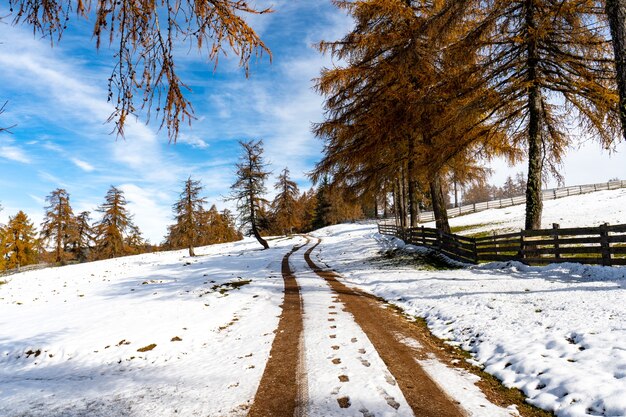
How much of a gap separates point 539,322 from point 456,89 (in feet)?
28.6

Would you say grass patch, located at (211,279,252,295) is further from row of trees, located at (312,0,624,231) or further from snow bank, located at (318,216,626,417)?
row of trees, located at (312,0,624,231)

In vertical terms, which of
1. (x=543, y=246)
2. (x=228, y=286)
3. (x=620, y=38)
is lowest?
(x=228, y=286)

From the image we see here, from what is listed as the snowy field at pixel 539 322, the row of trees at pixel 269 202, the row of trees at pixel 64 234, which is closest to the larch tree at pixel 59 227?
the row of trees at pixel 64 234

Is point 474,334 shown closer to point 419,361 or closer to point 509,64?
point 419,361

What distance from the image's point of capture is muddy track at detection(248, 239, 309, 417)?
3.34 metres

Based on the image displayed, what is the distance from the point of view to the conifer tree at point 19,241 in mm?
→ 38000

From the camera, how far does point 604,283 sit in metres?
7.12

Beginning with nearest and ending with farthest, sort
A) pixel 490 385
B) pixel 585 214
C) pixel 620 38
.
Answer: pixel 490 385
pixel 620 38
pixel 585 214

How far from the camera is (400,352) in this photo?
487 cm

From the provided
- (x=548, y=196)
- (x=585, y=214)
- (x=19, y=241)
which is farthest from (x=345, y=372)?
(x=19, y=241)

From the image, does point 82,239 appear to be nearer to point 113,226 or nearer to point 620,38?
point 113,226

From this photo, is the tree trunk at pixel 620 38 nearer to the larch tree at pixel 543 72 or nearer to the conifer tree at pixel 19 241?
the larch tree at pixel 543 72

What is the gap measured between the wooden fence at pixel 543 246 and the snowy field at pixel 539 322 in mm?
521

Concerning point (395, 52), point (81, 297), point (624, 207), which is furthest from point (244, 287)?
point (624, 207)
